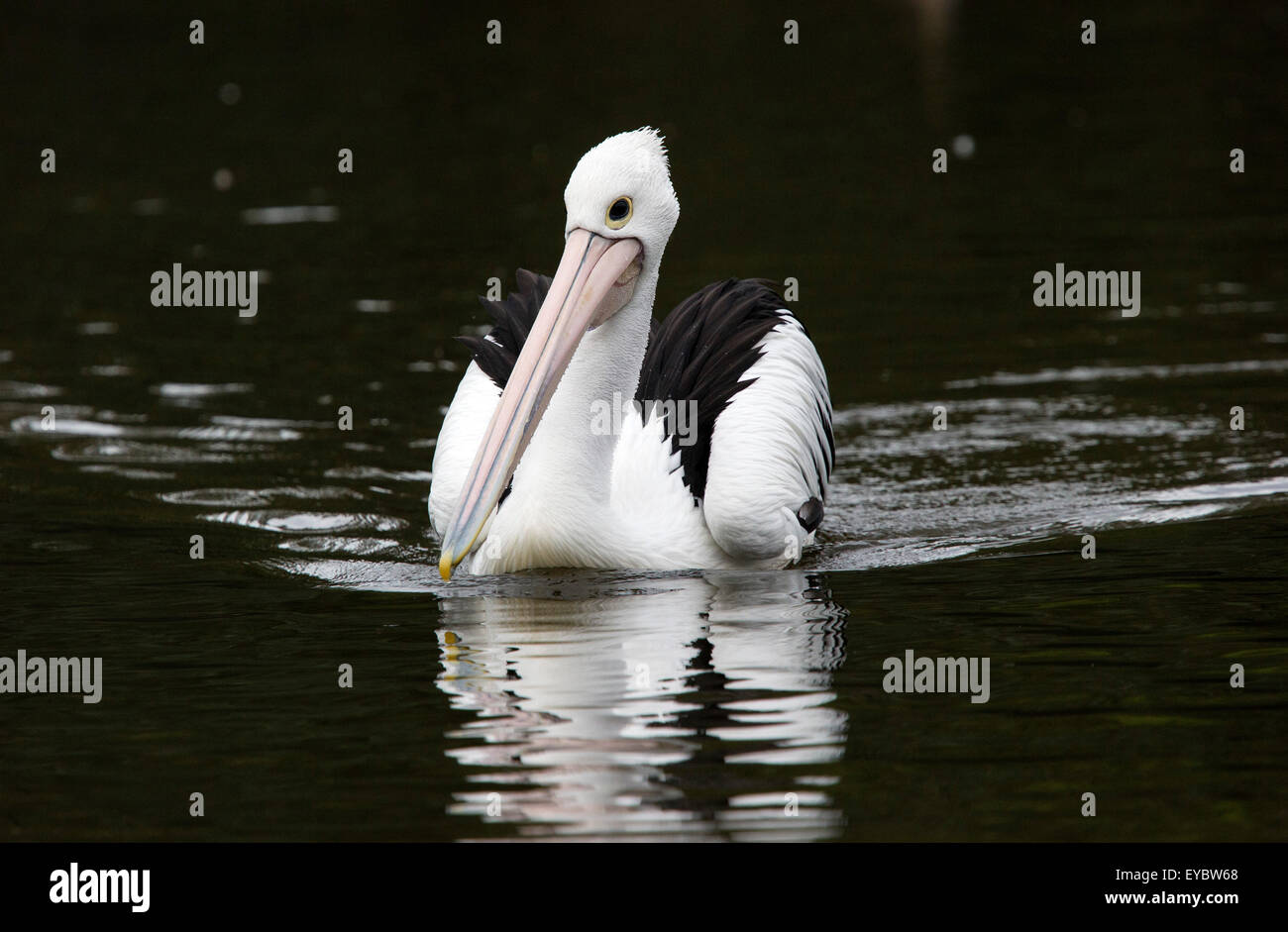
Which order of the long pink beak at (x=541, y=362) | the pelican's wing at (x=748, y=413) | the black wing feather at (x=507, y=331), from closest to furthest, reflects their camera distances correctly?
the long pink beak at (x=541, y=362) → the pelican's wing at (x=748, y=413) → the black wing feather at (x=507, y=331)

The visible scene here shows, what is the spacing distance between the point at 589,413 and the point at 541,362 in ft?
1.13

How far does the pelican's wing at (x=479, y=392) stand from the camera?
275 inches

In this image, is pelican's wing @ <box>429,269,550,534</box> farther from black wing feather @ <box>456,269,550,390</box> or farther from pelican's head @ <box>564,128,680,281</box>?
pelican's head @ <box>564,128,680,281</box>

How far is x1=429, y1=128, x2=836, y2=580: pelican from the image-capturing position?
21.0 feet

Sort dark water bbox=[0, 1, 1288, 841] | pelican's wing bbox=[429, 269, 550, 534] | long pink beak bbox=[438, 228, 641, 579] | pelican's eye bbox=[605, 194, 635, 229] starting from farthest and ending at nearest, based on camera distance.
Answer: pelican's wing bbox=[429, 269, 550, 534] → pelican's eye bbox=[605, 194, 635, 229] → long pink beak bbox=[438, 228, 641, 579] → dark water bbox=[0, 1, 1288, 841]

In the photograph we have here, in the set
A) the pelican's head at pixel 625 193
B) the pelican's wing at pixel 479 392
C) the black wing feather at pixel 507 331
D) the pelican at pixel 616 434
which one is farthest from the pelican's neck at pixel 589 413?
the black wing feather at pixel 507 331

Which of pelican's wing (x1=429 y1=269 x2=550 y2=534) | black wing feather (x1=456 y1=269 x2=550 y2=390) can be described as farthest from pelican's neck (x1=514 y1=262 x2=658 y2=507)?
black wing feather (x1=456 y1=269 x2=550 y2=390)

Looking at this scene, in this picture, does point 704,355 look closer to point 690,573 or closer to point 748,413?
point 748,413

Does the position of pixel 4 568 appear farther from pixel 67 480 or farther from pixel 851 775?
pixel 851 775

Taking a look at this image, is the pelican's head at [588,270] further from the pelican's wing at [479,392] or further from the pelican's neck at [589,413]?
the pelican's wing at [479,392]

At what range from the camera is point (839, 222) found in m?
14.3

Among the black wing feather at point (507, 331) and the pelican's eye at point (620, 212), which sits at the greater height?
the pelican's eye at point (620, 212)

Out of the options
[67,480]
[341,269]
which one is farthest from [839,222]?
[67,480]

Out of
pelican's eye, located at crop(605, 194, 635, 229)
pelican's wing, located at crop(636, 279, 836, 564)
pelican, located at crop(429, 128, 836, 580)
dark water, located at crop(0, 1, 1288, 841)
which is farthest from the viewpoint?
pelican's wing, located at crop(636, 279, 836, 564)
